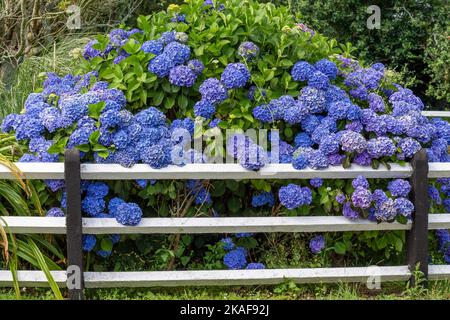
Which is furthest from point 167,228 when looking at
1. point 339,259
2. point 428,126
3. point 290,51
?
point 428,126

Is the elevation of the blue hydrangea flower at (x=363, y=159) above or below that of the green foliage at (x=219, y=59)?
below

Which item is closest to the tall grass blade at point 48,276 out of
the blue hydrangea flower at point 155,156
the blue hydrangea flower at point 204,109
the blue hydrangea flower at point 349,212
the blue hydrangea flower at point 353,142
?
the blue hydrangea flower at point 155,156

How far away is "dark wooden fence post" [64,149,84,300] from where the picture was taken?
350 centimetres

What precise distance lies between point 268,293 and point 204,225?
1.94ft

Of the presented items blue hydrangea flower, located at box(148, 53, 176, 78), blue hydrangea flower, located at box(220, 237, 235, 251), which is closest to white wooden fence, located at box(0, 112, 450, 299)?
blue hydrangea flower, located at box(220, 237, 235, 251)

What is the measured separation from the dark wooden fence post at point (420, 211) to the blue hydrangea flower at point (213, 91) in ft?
3.98

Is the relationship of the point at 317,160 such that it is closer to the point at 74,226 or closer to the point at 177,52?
the point at 177,52

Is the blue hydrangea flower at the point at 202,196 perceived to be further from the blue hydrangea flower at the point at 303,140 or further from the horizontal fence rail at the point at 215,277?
the blue hydrangea flower at the point at 303,140

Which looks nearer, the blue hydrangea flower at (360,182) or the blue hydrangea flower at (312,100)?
the blue hydrangea flower at (360,182)

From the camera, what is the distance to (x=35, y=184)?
150 inches

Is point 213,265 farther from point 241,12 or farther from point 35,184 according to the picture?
point 241,12

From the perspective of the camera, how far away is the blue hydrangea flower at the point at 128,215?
3.55 meters

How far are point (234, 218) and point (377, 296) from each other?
0.99m

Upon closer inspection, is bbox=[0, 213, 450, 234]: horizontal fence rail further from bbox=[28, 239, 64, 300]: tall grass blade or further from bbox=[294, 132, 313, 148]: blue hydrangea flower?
bbox=[294, 132, 313, 148]: blue hydrangea flower
